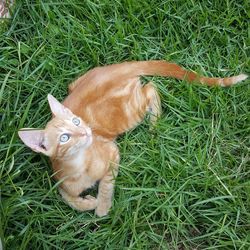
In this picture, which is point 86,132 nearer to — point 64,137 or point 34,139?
point 64,137

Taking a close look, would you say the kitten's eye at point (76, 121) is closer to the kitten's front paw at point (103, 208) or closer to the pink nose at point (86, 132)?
the pink nose at point (86, 132)

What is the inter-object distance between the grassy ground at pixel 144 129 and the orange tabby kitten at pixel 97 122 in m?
0.08

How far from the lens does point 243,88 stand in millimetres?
3340

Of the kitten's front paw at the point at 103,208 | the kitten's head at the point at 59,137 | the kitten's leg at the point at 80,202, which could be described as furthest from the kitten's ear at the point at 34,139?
the kitten's front paw at the point at 103,208

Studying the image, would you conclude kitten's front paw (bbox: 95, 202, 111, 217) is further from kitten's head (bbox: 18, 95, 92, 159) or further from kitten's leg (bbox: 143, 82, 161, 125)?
kitten's leg (bbox: 143, 82, 161, 125)

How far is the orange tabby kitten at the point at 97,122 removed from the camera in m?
2.78

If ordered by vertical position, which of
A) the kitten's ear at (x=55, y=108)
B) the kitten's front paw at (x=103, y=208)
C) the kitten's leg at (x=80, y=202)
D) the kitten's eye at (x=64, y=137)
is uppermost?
the kitten's ear at (x=55, y=108)

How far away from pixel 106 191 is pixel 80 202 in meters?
0.17

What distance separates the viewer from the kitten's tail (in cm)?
327

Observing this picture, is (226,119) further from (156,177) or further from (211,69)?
(156,177)

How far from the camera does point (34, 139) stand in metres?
2.76

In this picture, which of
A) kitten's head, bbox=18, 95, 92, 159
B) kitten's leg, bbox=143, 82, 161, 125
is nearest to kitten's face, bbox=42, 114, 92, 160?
kitten's head, bbox=18, 95, 92, 159

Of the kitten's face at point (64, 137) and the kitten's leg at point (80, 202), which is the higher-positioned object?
the kitten's face at point (64, 137)

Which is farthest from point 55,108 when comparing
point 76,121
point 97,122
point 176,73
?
point 176,73
